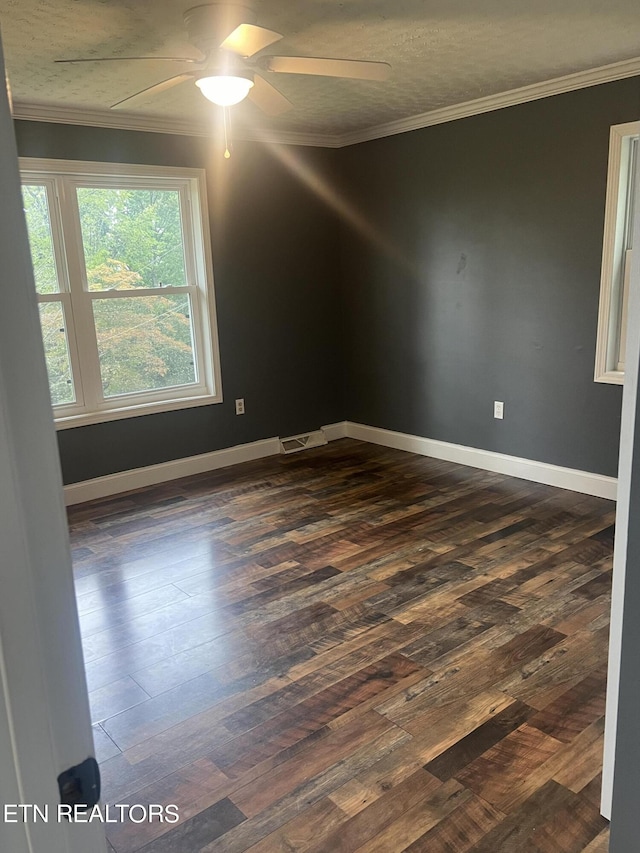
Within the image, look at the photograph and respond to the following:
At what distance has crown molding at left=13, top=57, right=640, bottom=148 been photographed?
3.67 metres

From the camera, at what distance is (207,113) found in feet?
14.0

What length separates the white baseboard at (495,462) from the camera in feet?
A: 13.6

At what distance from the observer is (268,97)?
318 centimetres

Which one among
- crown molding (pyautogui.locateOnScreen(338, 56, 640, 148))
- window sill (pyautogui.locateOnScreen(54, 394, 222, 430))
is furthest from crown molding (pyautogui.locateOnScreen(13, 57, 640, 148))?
window sill (pyautogui.locateOnScreen(54, 394, 222, 430))

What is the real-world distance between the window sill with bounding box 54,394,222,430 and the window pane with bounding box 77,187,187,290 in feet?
2.74

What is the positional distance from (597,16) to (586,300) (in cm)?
160

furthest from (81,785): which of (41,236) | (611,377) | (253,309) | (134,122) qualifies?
(253,309)

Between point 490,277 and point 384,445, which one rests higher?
point 490,277

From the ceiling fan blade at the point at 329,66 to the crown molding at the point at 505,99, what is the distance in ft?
4.96

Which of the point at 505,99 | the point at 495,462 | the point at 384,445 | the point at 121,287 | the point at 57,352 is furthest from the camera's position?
the point at 384,445

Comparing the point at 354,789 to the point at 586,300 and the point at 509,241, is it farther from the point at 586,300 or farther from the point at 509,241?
the point at 509,241

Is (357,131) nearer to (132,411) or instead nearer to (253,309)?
(253,309)

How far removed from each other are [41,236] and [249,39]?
225 cm

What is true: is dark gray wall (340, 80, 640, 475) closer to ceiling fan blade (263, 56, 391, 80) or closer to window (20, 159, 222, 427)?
window (20, 159, 222, 427)
